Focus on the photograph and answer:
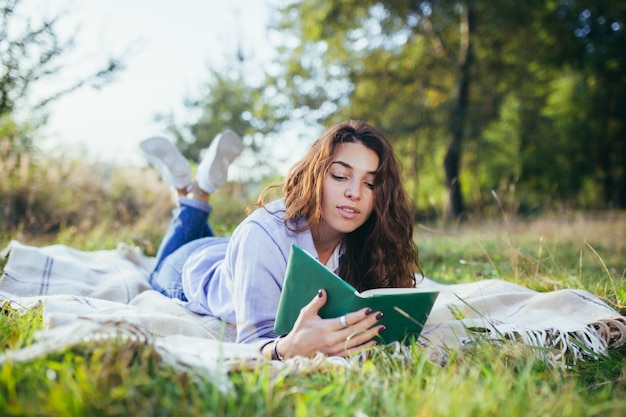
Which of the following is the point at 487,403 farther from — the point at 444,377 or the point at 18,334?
the point at 18,334

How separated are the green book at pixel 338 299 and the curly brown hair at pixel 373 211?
0.50m

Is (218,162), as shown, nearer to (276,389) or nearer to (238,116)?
(276,389)

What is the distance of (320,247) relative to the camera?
8.68 ft

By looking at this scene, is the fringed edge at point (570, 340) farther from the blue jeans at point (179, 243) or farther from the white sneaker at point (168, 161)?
the white sneaker at point (168, 161)

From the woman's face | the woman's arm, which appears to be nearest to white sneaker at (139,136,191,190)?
the woman's arm

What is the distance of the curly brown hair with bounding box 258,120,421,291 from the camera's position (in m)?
2.39

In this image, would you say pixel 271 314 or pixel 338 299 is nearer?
pixel 338 299

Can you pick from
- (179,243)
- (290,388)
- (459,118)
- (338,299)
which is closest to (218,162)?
(179,243)

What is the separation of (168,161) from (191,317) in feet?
5.41

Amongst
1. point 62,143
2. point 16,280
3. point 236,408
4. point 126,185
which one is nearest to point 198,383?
point 236,408

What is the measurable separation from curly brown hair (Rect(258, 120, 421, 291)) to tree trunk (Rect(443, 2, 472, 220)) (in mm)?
9453

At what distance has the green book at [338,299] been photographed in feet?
5.94

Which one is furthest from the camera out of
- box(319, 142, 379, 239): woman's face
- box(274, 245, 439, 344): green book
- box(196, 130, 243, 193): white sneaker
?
box(196, 130, 243, 193): white sneaker

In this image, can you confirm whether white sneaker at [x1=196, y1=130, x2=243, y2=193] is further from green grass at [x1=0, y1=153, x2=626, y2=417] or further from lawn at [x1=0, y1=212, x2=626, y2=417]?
lawn at [x1=0, y1=212, x2=626, y2=417]
